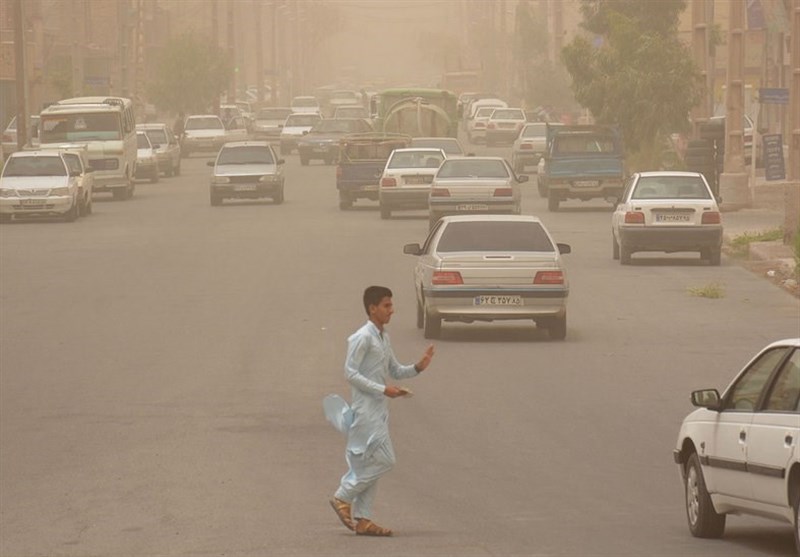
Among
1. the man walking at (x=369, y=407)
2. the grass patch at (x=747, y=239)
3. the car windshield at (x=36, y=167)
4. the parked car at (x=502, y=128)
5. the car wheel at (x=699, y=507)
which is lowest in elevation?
the parked car at (x=502, y=128)

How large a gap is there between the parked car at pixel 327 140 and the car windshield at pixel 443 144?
1823cm

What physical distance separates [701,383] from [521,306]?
12.7 feet

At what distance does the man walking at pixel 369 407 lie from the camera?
12.5m

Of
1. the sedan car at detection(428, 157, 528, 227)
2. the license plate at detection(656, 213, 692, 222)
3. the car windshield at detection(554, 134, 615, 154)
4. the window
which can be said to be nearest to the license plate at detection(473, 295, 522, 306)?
the license plate at detection(656, 213, 692, 222)

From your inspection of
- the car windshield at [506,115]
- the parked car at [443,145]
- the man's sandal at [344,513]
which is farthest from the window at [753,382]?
the car windshield at [506,115]

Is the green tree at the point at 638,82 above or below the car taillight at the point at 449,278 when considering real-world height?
above

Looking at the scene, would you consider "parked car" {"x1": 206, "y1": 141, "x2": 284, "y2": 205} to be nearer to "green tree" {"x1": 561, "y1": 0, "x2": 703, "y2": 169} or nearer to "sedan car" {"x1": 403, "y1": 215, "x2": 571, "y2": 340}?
"green tree" {"x1": 561, "y1": 0, "x2": 703, "y2": 169}

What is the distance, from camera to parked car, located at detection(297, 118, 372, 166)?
2911 inches

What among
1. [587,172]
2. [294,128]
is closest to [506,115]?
[294,128]

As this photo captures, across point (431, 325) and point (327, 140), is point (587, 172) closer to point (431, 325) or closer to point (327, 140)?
point (431, 325)

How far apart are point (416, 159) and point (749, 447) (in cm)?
3579

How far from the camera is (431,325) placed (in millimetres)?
24109

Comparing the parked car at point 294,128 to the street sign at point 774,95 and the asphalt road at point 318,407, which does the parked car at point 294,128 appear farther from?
the asphalt road at point 318,407

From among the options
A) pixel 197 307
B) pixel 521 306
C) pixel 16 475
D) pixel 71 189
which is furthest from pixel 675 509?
pixel 71 189
